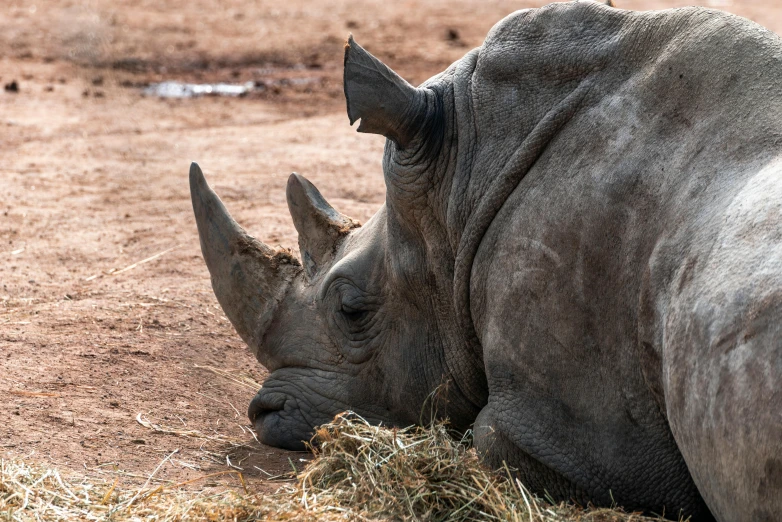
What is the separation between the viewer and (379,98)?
4.09 meters

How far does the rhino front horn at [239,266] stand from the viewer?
4.77m

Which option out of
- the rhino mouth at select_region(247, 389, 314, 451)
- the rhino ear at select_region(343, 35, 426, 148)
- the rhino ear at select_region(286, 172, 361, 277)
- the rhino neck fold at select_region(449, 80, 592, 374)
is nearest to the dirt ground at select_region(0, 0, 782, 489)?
the rhino mouth at select_region(247, 389, 314, 451)

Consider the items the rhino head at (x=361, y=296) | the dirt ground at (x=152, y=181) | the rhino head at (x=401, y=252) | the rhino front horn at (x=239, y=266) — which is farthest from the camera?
the dirt ground at (x=152, y=181)

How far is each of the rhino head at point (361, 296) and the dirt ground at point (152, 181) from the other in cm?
36

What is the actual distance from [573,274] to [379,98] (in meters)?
0.98

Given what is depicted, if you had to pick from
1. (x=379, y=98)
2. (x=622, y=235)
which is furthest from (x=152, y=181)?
(x=622, y=235)

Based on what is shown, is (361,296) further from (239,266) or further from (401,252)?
(239,266)

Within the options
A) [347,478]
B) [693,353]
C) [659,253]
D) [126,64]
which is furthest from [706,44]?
[126,64]

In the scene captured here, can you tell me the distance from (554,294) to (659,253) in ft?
1.40

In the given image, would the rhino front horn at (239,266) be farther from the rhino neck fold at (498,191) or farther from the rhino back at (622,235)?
the rhino back at (622,235)

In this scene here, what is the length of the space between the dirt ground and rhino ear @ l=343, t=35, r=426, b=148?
1338 mm

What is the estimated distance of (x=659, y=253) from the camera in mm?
3344

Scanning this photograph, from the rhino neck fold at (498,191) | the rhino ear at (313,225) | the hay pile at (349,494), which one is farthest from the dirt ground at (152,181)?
the rhino neck fold at (498,191)

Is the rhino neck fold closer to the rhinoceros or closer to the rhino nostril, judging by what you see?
the rhinoceros
